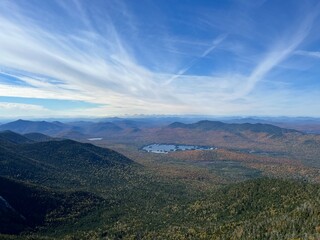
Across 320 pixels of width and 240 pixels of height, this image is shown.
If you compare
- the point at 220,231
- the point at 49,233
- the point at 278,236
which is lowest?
the point at 49,233

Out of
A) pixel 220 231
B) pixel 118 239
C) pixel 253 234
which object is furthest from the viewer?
pixel 118 239

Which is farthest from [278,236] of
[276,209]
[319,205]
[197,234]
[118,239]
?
[118,239]

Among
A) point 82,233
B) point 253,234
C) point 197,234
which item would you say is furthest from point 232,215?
point 82,233

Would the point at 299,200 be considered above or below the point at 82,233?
above

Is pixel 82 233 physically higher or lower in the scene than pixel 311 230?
lower

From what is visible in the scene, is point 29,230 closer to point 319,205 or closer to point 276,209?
point 276,209

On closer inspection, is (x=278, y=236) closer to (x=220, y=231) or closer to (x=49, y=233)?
(x=220, y=231)

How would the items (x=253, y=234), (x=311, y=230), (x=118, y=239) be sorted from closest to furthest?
(x=311, y=230) < (x=253, y=234) < (x=118, y=239)

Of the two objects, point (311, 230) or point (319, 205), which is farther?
point (319, 205)

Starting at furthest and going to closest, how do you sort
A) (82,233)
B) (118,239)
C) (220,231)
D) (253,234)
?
(82,233) → (118,239) → (220,231) → (253,234)
